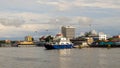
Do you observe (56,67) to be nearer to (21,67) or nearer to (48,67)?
(48,67)

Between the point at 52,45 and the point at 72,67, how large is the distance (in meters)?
99.8

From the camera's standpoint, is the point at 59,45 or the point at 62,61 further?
the point at 59,45

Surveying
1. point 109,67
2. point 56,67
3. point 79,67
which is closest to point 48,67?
point 56,67

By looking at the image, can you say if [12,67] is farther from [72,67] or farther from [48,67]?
[72,67]

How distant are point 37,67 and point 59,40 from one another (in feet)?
350

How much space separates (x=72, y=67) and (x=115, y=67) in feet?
23.5

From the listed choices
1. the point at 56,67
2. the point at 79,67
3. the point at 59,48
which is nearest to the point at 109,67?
the point at 79,67

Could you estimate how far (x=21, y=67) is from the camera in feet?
185

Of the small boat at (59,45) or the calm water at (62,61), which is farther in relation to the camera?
the small boat at (59,45)

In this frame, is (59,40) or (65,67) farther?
(59,40)

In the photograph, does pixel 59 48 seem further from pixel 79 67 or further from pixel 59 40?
pixel 79 67

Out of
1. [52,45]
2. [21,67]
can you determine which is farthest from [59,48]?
[21,67]

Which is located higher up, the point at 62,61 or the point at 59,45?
the point at 62,61

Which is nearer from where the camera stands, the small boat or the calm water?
the calm water
